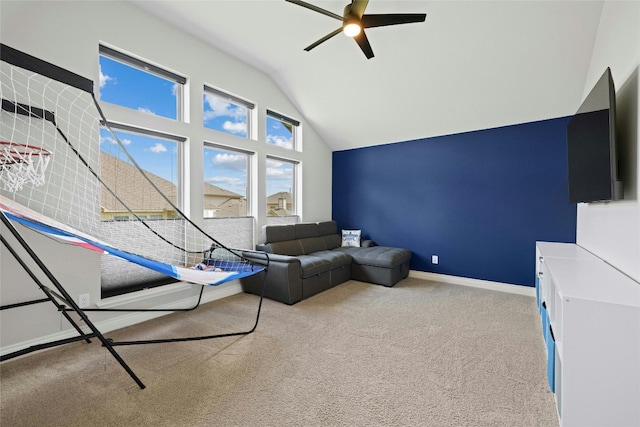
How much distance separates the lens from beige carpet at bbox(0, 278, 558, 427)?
1.60 m

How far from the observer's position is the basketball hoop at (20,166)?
1971 mm

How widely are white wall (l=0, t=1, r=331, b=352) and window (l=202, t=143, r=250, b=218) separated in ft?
0.56

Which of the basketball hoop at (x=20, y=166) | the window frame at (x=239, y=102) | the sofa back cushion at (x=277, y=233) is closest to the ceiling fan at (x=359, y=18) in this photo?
the window frame at (x=239, y=102)

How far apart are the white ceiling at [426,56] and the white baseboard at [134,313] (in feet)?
9.86

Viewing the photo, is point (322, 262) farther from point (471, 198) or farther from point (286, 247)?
point (471, 198)

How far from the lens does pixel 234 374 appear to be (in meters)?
1.98

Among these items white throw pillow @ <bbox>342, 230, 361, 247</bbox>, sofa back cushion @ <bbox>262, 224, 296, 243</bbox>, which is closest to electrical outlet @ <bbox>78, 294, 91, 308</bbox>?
sofa back cushion @ <bbox>262, 224, 296, 243</bbox>

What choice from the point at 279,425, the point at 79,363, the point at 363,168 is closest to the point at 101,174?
the point at 79,363

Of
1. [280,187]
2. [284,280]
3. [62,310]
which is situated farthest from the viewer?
[280,187]

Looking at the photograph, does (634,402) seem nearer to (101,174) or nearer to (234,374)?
(234,374)

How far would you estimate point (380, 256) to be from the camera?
4254mm

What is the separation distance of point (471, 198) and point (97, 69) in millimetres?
4794

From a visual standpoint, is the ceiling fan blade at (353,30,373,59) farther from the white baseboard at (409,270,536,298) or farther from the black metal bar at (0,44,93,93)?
the white baseboard at (409,270,536,298)

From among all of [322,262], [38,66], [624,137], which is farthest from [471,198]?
[38,66]
